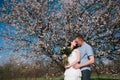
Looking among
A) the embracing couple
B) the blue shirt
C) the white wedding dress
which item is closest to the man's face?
the embracing couple

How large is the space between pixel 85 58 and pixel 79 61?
15 centimetres

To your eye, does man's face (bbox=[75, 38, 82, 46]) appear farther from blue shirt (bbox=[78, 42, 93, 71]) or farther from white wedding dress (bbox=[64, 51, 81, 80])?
white wedding dress (bbox=[64, 51, 81, 80])

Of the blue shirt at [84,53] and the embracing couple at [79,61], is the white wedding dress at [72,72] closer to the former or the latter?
the embracing couple at [79,61]

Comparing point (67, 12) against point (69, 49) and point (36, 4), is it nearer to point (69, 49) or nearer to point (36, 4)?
point (36, 4)

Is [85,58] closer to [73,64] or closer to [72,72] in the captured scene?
[73,64]

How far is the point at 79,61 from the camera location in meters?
8.24

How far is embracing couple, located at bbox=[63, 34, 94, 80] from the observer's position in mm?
8094

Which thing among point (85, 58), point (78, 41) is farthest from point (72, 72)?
point (78, 41)

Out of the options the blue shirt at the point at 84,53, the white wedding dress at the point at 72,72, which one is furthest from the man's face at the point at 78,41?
the white wedding dress at the point at 72,72

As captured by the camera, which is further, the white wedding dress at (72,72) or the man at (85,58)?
the white wedding dress at (72,72)

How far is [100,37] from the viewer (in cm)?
1877

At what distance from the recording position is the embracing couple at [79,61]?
8.09 meters

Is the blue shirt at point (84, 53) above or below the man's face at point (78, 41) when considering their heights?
below

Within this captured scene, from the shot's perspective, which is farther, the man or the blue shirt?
the blue shirt
